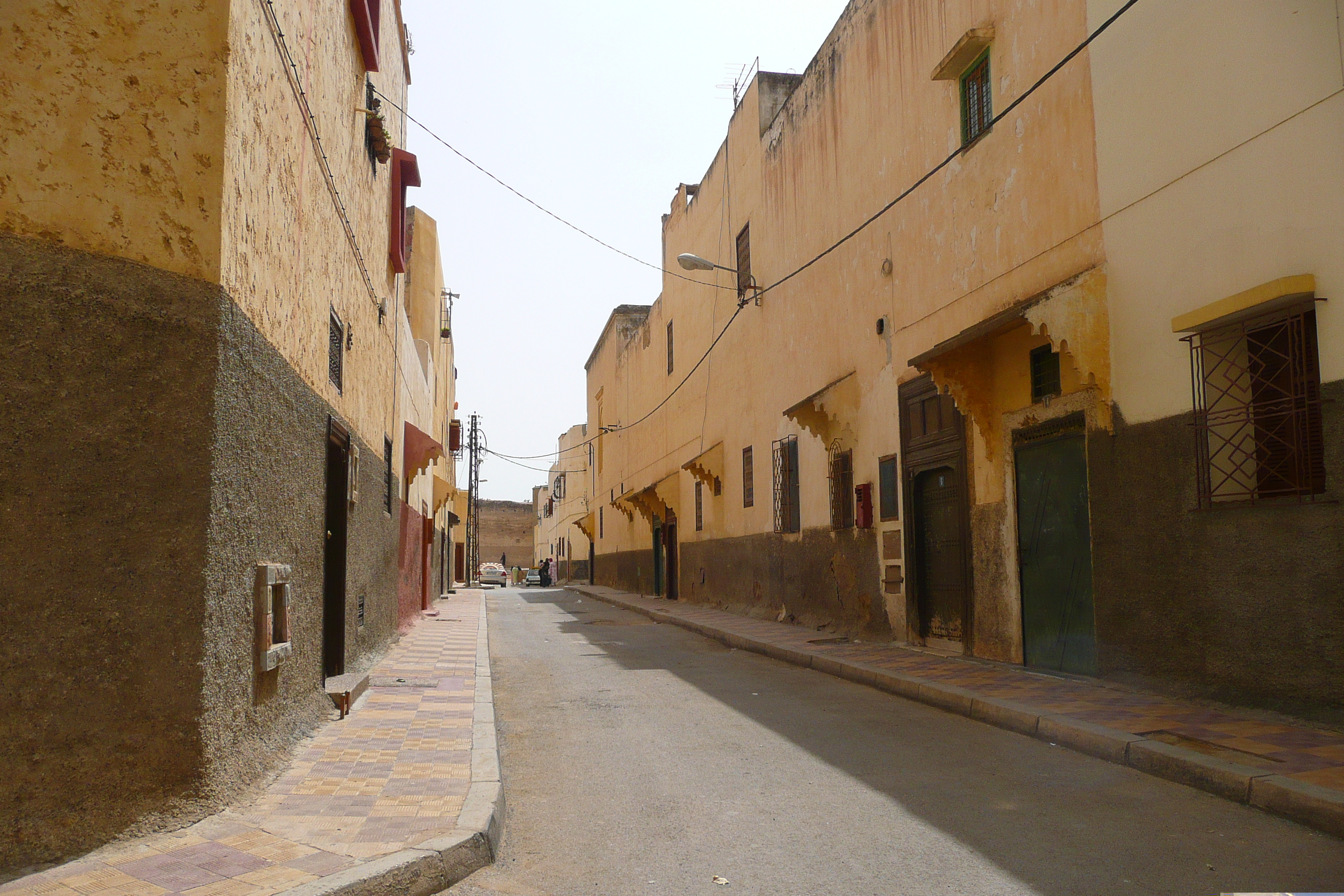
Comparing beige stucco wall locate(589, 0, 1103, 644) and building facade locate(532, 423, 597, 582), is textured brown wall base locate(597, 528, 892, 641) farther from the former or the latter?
building facade locate(532, 423, 597, 582)

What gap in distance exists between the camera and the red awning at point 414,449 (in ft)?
52.9

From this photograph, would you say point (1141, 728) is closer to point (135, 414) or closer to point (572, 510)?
point (135, 414)

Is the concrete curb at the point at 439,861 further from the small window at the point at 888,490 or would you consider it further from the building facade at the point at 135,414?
the small window at the point at 888,490

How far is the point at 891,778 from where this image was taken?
576 centimetres

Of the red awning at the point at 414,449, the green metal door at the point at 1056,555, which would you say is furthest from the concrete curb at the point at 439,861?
the red awning at the point at 414,449

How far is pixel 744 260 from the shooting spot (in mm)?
20453

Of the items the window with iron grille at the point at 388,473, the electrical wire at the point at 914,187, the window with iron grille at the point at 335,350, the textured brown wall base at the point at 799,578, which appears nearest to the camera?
the window with iron grille at the point at 335,350

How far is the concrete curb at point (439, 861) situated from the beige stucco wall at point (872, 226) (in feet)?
21.5

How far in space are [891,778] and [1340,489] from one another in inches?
123

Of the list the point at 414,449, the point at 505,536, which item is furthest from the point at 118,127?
the point at 505,536

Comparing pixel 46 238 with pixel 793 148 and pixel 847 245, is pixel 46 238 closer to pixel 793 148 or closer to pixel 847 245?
pixel 847 245

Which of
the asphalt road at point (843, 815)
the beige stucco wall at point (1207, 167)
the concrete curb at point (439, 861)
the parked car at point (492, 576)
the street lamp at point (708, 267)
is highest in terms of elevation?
the street lamp at point (708, 267)

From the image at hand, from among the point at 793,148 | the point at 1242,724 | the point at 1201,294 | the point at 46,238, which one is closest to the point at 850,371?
the point at 793,148

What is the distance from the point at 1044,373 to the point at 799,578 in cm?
745
